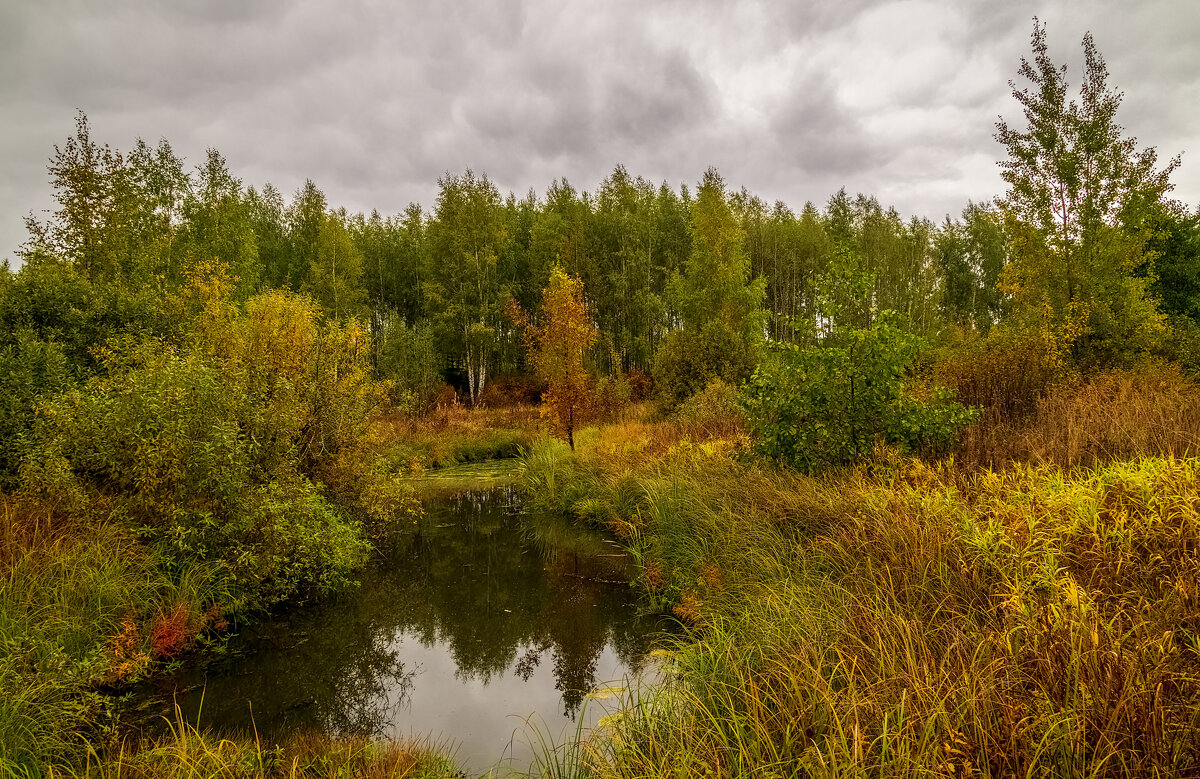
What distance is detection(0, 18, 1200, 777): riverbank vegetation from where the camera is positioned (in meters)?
3.37

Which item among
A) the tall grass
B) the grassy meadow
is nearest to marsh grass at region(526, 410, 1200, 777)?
the grassy meadow

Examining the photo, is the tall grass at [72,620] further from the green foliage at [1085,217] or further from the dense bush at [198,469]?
the green foliage at [1085,217]

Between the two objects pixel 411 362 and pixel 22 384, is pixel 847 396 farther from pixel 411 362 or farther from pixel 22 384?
pixel 411 362

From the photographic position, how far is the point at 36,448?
7.42 metres

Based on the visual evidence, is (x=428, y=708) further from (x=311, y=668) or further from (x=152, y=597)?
(x=152, y=597)

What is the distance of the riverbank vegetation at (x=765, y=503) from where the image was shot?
337 centimetres

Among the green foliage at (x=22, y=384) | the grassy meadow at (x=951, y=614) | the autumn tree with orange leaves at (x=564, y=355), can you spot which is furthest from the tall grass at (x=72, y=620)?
the autumn tree with orange leaves at (x=564, y=355)

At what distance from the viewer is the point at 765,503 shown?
8016 millimetres

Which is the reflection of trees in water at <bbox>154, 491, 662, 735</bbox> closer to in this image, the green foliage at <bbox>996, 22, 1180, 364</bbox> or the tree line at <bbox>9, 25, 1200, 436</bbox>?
the tree line at <bbox>9, 25, 1200, 436</bbox>

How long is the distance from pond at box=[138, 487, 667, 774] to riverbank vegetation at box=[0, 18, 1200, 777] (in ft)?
2.04

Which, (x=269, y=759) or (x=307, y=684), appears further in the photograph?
(x=307, y=684)

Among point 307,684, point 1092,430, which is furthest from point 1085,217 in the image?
point 307,684

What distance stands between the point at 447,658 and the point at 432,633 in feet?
2.73

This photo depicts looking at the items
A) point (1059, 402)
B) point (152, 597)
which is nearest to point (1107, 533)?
point (1059, 402)
